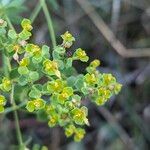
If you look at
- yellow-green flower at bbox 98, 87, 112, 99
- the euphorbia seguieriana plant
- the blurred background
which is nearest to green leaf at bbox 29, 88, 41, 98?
the euphorbia seguieriana plant

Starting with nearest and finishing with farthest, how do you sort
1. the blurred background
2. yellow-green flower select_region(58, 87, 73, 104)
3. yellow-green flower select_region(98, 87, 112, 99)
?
yellow-green flower select_region(58, 87, 73, 104) → yellow-green flower select_region(98, 87, 112, 99) → the blurred background

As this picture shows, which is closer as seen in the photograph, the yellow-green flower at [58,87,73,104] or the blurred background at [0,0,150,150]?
the yellow-green flower at [58,87,73,104]

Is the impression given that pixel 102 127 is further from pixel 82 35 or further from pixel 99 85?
pixel 99 85

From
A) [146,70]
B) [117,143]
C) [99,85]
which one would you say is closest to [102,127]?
[117,143]

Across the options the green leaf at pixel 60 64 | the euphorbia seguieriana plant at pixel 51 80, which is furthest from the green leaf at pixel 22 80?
the green leaf at pixel 60 64

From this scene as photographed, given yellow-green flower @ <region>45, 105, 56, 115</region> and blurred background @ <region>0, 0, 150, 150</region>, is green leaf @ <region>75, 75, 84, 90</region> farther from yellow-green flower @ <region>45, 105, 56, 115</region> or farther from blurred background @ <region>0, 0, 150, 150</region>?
blurred background @ <region>0, 0, 150, 150</region>

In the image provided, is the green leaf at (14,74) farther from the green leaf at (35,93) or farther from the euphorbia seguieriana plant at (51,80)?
the green leaf at (35,93)
